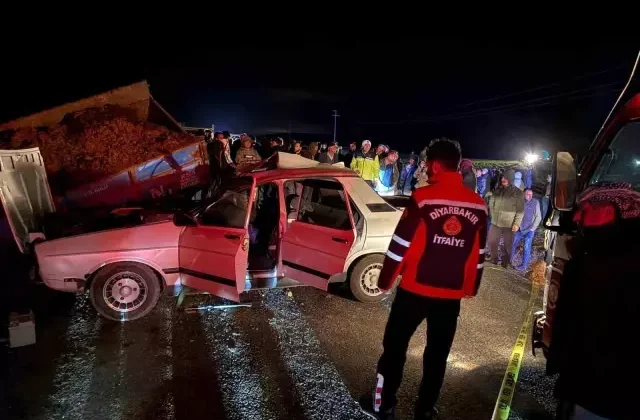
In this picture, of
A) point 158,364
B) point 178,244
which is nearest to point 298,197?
point 178,244

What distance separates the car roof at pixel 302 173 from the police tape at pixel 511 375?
2.67 m

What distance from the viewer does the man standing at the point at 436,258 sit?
112 inches

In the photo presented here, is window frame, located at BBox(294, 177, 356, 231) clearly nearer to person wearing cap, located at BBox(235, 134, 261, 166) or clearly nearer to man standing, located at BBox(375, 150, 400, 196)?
person wearing cap, located at BBox(235, 134, 261, 166)

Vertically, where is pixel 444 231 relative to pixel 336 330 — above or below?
above

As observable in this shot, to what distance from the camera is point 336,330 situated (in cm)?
491

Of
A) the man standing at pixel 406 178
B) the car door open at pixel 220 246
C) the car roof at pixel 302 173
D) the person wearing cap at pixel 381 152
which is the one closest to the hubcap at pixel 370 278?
the car roof at pixel 302 173

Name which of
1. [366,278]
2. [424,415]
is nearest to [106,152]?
[366,278]

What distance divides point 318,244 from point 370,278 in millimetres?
924

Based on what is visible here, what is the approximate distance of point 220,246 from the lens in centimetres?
468

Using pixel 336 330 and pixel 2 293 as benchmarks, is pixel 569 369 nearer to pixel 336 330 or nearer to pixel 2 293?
pixel 336 330

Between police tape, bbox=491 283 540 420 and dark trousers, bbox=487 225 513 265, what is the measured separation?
204cm

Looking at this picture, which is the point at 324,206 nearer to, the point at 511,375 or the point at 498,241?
the point at 511,375

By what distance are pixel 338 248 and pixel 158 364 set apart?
2.23 m

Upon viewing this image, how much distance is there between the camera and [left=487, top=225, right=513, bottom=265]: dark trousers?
7.51 meters
